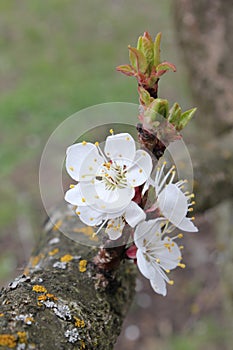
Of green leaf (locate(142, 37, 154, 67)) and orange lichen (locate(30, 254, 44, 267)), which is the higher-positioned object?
green leaf (locate(142, 37, 154, 67))

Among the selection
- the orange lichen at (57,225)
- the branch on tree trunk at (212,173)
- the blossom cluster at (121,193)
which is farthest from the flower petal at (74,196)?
the branch on tree trunk at (212,173)

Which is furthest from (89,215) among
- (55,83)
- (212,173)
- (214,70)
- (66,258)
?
(55,83)

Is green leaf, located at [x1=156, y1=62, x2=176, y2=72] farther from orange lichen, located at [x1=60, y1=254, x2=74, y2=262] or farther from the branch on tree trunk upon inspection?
the branch on tree trunk

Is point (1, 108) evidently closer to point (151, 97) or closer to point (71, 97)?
point (71, 97)

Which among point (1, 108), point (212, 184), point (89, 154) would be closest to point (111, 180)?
point (89, 154)

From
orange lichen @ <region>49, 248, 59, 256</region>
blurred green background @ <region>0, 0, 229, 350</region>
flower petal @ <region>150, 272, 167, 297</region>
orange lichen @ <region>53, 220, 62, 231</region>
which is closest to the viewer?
flower petal @ <region>150, 272, 167, 297</region>

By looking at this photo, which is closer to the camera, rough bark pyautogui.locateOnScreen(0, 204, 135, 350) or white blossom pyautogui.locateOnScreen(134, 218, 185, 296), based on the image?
rough bark pyautogui.locateOnScreen(0, 204, 135, 350)

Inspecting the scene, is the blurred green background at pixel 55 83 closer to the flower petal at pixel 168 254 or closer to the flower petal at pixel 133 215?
the flower petal at pixel 168 254

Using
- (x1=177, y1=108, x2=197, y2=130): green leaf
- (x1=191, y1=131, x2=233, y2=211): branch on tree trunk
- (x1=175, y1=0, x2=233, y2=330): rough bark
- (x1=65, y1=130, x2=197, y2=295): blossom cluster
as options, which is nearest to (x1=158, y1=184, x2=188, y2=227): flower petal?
(x1=65, y1=130, x2=197, y2=295): blossom cluster
